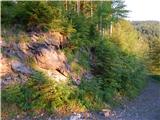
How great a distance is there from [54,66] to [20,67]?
182cm

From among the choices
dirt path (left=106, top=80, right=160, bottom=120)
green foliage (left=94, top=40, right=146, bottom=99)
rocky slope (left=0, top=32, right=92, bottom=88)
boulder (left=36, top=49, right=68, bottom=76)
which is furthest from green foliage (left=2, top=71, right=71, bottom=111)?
green foliage (left=94, top=40, right=146, bottom=99)

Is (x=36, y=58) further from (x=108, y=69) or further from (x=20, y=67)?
(x=108, y=69)

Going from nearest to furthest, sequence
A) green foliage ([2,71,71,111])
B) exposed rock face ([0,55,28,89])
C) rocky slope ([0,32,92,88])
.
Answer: green foliage ([2,71,71,111]) < exposed rock face ([0,55,28,89]) < rocky slope ([0,32,92,88])

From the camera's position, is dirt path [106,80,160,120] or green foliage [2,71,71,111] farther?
dirt path [106,80,160,120]

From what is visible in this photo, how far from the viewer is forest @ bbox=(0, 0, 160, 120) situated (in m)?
11.9

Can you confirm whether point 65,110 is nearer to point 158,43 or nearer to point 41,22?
point 41,22

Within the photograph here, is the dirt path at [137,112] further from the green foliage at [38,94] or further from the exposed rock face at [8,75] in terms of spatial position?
the exposed rock face at [8,75]

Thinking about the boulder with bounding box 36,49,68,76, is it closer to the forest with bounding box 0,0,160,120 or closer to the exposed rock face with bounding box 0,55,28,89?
the forest with bounding box 0,0,160,120

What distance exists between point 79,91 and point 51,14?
134 inches

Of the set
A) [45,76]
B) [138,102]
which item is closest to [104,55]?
[138,102]

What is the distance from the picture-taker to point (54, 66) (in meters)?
14.3

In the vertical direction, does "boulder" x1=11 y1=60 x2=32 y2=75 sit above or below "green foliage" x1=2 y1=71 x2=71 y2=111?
above

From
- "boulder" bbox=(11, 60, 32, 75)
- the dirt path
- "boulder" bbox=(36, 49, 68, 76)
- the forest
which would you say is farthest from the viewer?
"boulder" bbox=(36, 49, 68, 76)

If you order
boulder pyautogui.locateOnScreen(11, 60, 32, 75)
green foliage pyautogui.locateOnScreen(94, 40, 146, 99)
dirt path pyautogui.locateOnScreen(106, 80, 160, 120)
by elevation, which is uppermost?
boulder pyautogui.locateOnScreen(11, 60, 32, 75)
